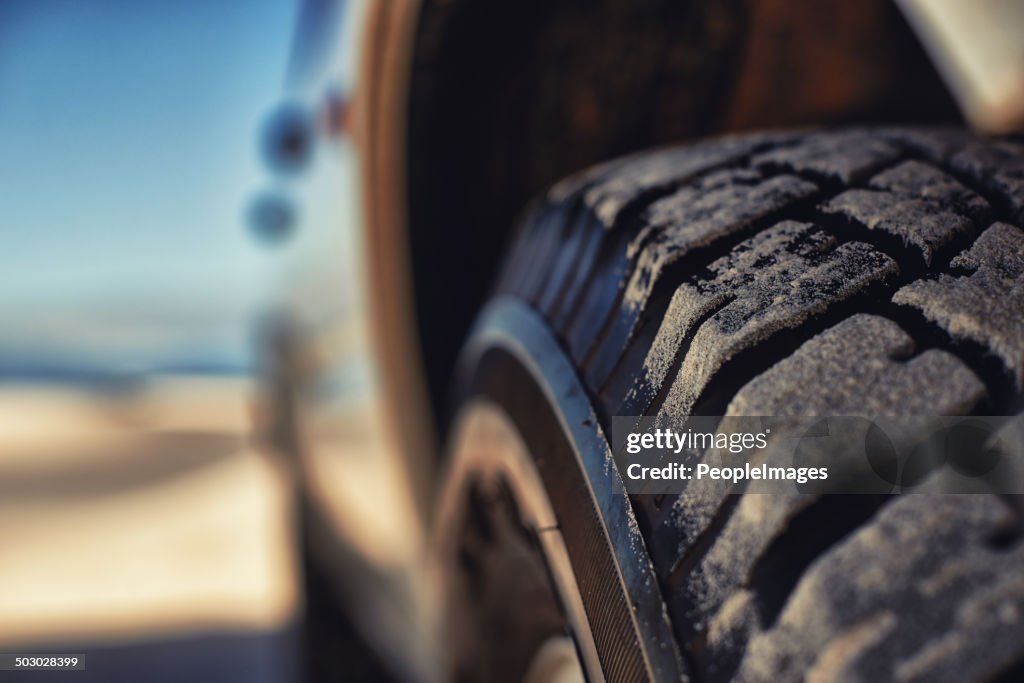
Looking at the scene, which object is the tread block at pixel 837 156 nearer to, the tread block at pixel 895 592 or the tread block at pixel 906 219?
the tread block at pixel 906 219

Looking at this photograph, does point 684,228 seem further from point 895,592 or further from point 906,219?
point 895,592

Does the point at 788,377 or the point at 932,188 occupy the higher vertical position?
the point at 932,188

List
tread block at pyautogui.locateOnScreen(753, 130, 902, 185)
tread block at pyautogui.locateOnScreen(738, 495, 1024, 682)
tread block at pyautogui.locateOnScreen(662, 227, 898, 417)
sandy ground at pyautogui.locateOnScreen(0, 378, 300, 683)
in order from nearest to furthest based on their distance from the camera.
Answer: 1. tread block at pyautogui.locateOnScreen(738, 495, 1024, 682)
2. tread block at pyautogui.locateOnScreen(662, 227, 898, 417)
3. tread block at pyautogui.locateOnScreen(753, 130, 902, 185)
4. sandy ground at pyautogui.locateOnScreen(0, 378, 300, 683)

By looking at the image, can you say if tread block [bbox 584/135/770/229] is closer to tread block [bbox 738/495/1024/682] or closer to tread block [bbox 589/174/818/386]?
tread block [bbox 589/174/818/386]

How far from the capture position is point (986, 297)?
43cm

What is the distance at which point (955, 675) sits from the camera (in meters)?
0.32

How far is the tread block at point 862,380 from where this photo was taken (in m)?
0.39

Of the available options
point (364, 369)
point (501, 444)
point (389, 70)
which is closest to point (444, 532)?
point (501, 444)

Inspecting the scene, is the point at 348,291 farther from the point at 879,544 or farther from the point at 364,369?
the point at 879,544

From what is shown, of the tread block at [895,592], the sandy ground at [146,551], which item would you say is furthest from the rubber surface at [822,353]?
the sandy ground at [146,551]

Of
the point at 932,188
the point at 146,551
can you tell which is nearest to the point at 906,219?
the point at 932,188

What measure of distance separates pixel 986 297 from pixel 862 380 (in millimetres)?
93

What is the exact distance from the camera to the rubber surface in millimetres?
343

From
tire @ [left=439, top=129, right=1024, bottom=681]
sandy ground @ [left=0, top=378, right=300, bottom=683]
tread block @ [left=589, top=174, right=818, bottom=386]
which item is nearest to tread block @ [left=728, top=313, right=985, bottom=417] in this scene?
tire @ [left=439, top=129, right=1024, bottom=681]
